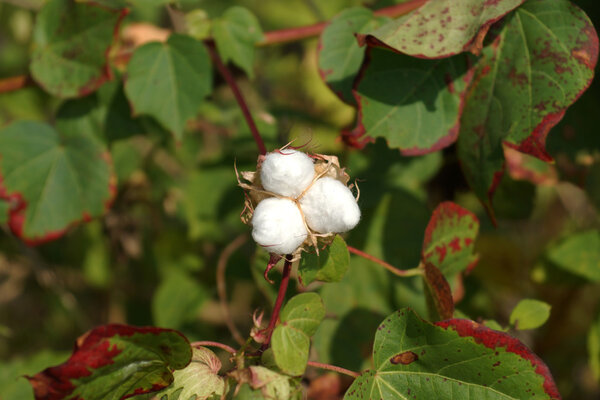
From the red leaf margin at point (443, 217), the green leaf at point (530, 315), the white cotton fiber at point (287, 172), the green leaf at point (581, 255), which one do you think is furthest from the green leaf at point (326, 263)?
the green leaf at point (581, 255)

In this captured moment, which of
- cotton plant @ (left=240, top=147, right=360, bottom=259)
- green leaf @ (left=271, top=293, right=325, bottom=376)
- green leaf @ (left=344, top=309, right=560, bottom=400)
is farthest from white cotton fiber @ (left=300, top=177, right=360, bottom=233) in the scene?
green leaf @ (left=344, top=309, right=560, bottom=400)

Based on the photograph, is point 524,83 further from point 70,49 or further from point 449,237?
point 70,49

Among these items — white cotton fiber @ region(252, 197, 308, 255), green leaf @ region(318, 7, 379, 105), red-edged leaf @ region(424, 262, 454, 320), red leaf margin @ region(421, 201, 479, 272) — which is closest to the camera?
white cotton fiber @ region(252, 197, 308, 255)

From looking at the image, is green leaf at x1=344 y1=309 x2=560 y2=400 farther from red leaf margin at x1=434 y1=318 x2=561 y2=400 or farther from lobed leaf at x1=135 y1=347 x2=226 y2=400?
lobed leaf at x1=135 y1=347 x2=226 y2=400

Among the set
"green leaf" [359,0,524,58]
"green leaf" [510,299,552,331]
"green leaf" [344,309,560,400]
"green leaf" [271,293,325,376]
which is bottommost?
"green leaf" [510,299,552,331]

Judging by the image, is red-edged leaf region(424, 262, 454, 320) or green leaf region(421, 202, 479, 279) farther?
green leaf region(421, 202, 479, 279)

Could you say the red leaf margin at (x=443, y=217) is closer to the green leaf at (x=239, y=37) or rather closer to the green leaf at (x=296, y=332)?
the green leaf at (x=296, y=332)

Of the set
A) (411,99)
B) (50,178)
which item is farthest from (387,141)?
(50,178)
